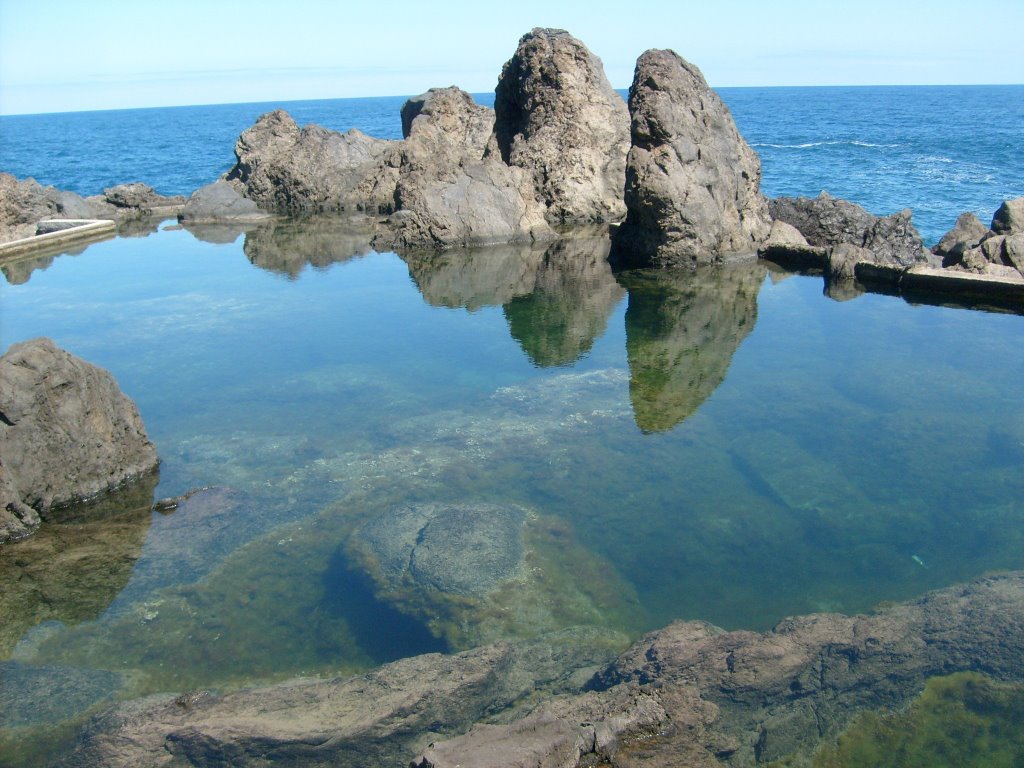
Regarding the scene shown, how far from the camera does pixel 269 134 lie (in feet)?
80.3

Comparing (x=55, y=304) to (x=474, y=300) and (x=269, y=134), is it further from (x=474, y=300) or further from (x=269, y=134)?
(x=269, y=134)

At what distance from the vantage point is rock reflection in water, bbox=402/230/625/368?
11141 mm

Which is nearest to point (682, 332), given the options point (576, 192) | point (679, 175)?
point (679, 175)

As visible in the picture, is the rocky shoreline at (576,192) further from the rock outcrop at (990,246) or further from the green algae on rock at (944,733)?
the green algae on rock at (944,733)

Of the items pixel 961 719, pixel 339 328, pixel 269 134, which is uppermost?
pixel 269 134

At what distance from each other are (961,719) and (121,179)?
4172 cm

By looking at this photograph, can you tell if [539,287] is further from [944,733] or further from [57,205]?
[57,205]

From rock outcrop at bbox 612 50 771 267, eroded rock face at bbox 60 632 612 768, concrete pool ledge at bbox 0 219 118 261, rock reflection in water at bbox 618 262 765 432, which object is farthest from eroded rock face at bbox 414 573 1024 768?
concrete pool ledge at bbox 0 219 118 261

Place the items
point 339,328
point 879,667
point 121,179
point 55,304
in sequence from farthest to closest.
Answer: point 121,179 → point 55,304 → point 339,328 → point 879,667

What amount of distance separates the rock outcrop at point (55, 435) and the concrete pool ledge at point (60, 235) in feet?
38.6

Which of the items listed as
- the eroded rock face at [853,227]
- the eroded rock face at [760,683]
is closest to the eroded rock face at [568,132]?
the eroded rock face at [853,227]

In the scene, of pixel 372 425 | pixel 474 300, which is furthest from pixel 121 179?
pixel 372 425

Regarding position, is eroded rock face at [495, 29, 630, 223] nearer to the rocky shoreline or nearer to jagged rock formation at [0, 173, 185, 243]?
the rocky shoreline

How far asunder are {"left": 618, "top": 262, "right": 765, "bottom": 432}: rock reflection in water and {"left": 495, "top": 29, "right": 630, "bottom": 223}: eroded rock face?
5450 mm
